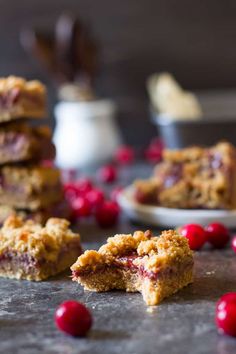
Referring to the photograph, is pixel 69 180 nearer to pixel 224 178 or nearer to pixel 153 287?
pixel 224 178

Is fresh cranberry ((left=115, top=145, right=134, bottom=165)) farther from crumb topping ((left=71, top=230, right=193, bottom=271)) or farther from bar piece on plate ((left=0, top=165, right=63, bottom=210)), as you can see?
crumb topping ((left=71, top=230, right=193, bottom=271))

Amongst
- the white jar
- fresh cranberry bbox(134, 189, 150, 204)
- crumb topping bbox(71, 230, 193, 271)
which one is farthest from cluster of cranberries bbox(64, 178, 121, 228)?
the white jar

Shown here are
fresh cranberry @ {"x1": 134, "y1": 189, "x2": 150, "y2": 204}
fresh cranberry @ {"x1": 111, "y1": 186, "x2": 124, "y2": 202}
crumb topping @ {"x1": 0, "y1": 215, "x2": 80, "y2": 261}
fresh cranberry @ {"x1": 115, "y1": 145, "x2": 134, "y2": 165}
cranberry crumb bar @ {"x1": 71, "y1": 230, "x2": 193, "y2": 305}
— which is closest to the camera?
cranberry crumb bar @ {"x1": 71, "y1": 230, "x2": 193, "y2": 305}

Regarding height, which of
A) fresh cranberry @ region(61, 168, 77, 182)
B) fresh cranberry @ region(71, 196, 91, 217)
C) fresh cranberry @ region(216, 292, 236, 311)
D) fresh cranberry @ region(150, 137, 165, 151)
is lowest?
fresh cranberry @ region(216, 292, 236, 311)

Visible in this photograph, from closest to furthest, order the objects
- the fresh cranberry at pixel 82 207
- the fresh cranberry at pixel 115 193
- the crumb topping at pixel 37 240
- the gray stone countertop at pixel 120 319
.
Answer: the gray stone countertop at pixel 120 319
the crumb topping at pixel 37 240
the fresh cranberry at pixel 82 207
the fresh cranberry at pixel 115 193

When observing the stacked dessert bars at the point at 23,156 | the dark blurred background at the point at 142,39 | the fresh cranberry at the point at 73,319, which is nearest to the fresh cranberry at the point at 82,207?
the stacked dessert bars at the point at 23,156

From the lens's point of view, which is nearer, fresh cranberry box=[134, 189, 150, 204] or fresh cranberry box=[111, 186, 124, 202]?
fresh cranberry box=[134, 189, 150, 204]

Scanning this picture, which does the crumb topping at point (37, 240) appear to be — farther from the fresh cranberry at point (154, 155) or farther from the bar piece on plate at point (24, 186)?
the fresh cranberry at point (154, 155)
